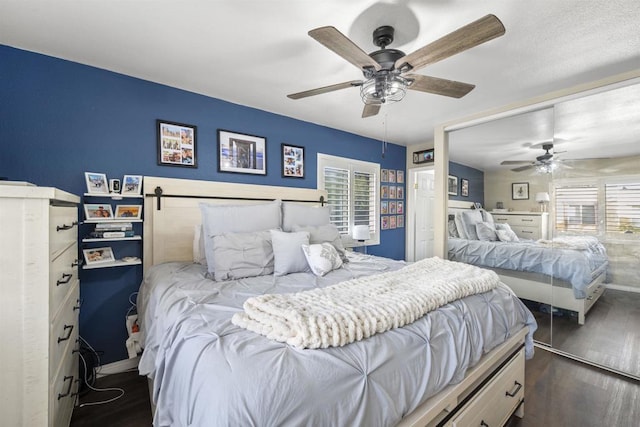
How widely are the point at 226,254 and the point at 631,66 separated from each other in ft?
11.0

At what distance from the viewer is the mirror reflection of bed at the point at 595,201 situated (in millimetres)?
2248

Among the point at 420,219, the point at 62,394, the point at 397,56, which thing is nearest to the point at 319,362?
the point at 62,394

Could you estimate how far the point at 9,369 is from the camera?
3.17 ft

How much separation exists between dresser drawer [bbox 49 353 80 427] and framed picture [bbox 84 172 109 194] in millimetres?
1134

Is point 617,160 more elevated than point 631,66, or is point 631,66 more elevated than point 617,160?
point 631,66

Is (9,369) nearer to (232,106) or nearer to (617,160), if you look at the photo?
(232,106)

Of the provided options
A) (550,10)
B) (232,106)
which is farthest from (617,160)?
(232,106)

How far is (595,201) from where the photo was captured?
8.05 feet

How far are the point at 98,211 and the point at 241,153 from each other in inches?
52.6

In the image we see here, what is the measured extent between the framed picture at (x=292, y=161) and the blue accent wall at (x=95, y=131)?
0.66 m

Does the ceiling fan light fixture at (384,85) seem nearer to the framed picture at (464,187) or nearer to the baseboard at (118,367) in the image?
the framed picture at (464,187)

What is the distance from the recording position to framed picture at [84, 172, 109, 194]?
2.05m

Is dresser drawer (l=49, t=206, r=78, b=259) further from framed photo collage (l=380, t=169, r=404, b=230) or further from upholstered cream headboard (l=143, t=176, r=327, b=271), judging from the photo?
framed photo collage (l=380, t=169, r=404, b=230)

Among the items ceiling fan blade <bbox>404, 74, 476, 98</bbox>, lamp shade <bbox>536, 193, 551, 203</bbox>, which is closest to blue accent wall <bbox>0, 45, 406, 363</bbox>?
ceiling fan blade <bbox>404, 74, 476, 98</bbox>
